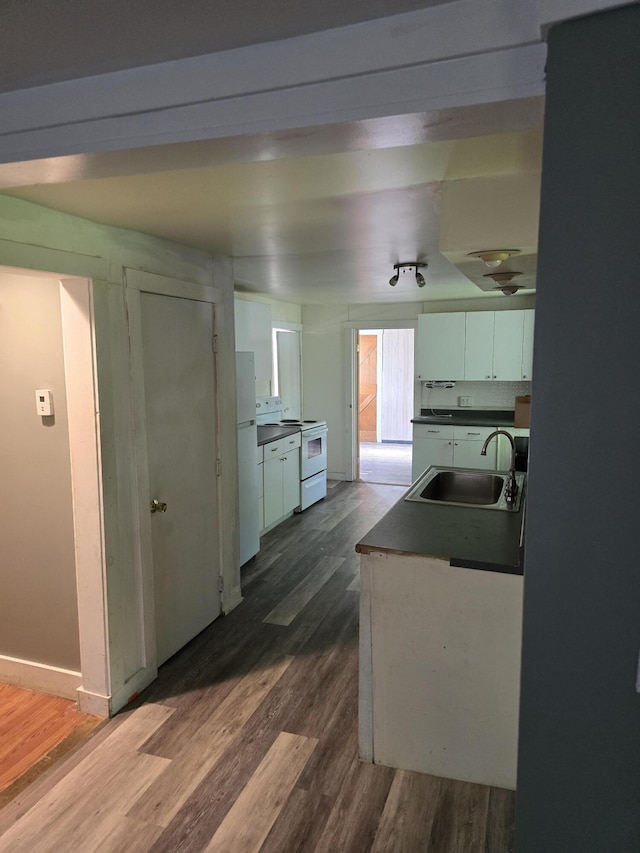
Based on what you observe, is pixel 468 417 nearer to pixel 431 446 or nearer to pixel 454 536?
pixel 431 446

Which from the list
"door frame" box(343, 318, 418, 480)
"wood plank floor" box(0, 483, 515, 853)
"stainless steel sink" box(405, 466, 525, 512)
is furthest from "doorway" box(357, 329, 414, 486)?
"wood plank floor" box(0, 483, 515, 853)

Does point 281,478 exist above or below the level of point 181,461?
below

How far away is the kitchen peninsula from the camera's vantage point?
213cm

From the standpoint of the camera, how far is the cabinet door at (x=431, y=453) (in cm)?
591

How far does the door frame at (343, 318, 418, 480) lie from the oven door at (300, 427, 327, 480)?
942mm

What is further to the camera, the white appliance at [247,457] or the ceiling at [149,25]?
the white appliance at [247,457]

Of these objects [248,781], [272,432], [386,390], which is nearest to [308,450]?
[272,432]

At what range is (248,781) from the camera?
7.34 feet

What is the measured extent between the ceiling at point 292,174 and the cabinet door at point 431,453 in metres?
2.33

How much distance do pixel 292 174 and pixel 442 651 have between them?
188 cm

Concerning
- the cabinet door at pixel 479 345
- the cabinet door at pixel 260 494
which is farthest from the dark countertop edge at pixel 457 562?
the cabinet door at pixel 479 345

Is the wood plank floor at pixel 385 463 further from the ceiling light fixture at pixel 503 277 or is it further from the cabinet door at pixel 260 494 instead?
the ceiling light fixture at pixel 503 277

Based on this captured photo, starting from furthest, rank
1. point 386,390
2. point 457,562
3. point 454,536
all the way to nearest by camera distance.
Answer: point 386,390 < point 454,536 < point 457,562

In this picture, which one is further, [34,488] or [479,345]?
[479,345]
